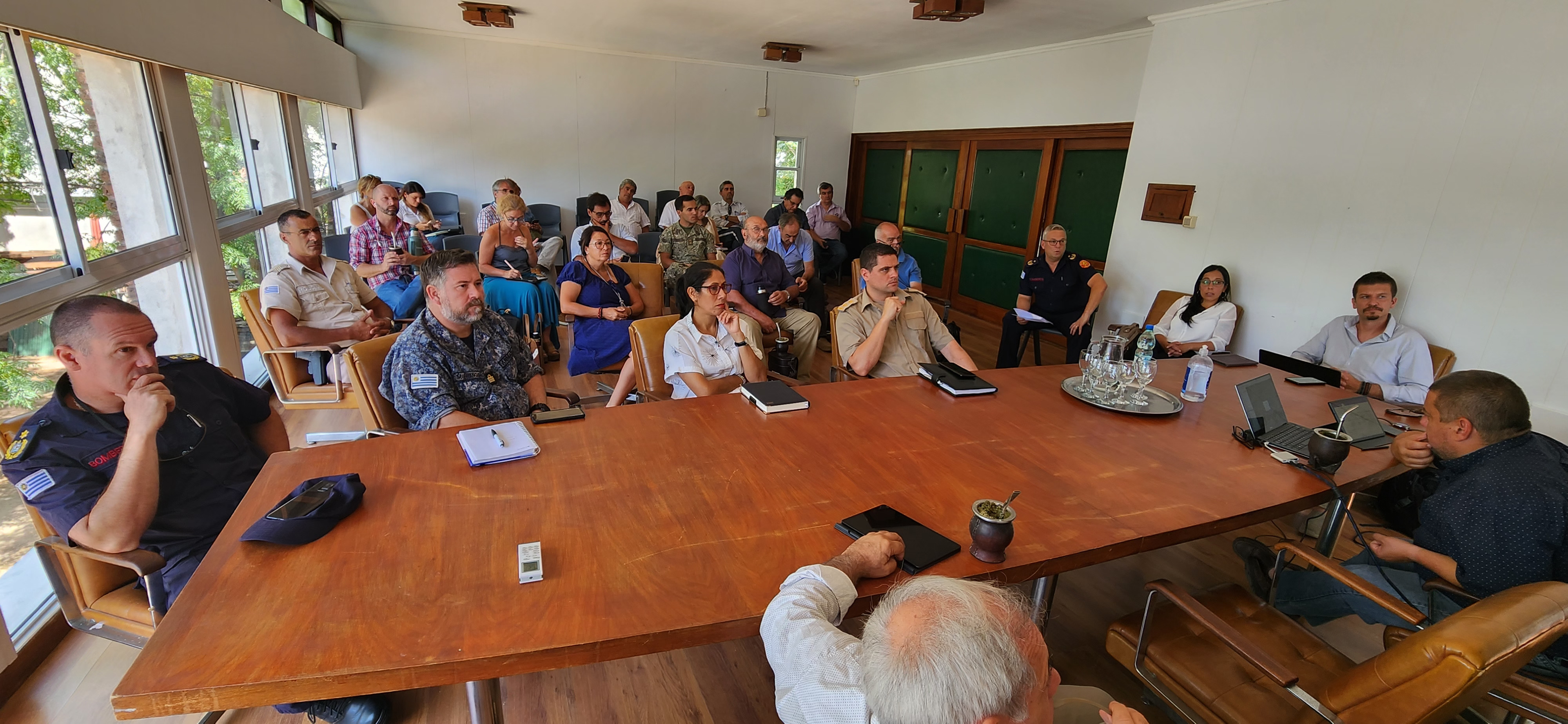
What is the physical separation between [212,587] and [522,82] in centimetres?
802

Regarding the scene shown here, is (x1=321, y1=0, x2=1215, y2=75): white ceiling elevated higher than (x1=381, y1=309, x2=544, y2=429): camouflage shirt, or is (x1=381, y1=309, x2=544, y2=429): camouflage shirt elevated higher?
(x1=321, y1=0, x2=1215, y2=75): white ceiling

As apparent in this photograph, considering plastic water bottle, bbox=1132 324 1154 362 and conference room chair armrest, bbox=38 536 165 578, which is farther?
plastic water bottle, bbox=1132 324 1154 362

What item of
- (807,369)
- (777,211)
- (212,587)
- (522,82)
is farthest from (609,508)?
(522,82)

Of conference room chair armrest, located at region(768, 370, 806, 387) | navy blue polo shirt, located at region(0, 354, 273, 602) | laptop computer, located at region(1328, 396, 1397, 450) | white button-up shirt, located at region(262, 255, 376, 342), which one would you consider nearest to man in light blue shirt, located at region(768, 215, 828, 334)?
conference room chair armrest, located at region(768, 370, 806, 387)

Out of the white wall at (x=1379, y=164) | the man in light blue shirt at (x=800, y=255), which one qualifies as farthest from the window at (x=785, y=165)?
the white wall at (x=1379, y=164)

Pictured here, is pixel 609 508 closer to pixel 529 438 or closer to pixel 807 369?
pixel 529 438

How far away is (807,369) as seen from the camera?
4.03 meters

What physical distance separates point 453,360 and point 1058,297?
171 inches

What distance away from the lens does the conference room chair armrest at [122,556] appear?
1480 mm

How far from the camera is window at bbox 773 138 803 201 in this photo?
9562mm

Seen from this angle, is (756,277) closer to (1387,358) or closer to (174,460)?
(174,460)

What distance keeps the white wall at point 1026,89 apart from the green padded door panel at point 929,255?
1358 mm

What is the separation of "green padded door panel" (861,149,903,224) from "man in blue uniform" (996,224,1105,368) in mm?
3939

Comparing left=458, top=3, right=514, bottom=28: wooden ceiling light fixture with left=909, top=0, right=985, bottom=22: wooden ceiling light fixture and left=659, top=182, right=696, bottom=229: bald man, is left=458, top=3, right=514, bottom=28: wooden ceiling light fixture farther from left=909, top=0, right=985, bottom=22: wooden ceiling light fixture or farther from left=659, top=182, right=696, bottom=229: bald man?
left=909, top=0, right=985, bottom=22: wooden ceiling light fixture
